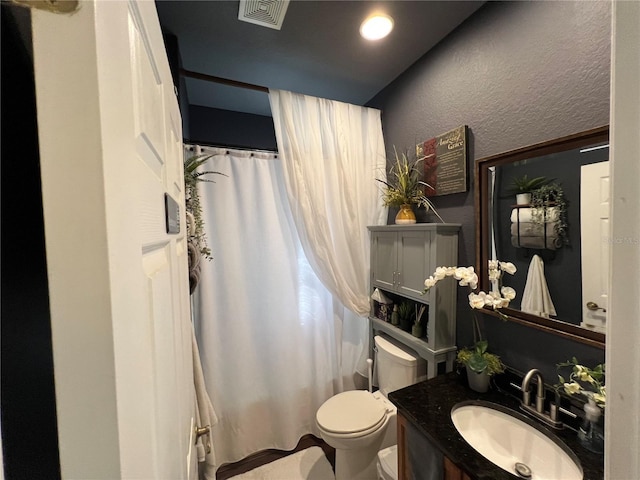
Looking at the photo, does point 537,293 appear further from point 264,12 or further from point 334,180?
point 264,12

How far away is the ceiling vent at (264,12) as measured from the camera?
4.09 ft

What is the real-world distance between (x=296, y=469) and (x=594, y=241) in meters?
2.13

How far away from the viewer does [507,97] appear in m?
1.24

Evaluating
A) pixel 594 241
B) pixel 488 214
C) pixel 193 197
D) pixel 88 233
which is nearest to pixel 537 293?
pixel 594 241

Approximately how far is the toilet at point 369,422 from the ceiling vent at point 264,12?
6.53 feet

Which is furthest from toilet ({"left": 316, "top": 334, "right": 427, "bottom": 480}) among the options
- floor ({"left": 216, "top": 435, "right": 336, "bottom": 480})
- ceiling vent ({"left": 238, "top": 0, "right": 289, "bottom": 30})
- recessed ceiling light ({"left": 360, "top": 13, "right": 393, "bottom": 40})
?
ceiling vent ({"left": 238, "top": 0, "right": 289, "bottom": 30})

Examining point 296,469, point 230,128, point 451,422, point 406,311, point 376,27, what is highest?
point 376,27

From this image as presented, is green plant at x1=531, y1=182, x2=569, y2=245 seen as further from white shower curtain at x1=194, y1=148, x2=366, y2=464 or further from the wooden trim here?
white shower curtain at x1=194, y1=148, x2=366, y2=464

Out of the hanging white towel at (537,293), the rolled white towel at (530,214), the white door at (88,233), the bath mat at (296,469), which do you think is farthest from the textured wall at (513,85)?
the white door at (88,233)

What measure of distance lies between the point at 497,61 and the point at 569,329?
1.26 metres

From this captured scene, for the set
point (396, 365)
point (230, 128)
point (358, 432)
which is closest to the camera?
point (358, 432)

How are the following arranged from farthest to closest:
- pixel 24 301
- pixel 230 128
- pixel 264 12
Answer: pixel 230 128, pixel 264 12, pixel 24 301

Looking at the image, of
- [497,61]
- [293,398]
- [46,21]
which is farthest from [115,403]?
[293,398]

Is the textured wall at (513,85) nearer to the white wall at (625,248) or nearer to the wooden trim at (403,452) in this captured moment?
the wooden trim at (403,452)
